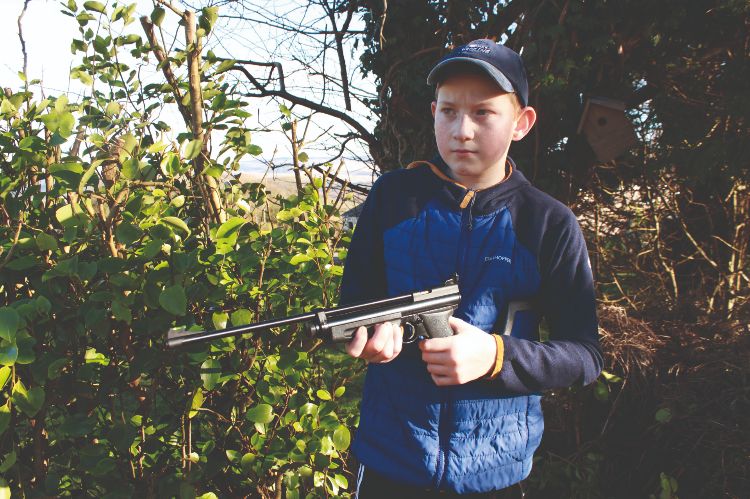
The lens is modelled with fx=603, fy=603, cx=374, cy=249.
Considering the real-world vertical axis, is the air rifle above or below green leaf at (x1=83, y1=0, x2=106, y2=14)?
below

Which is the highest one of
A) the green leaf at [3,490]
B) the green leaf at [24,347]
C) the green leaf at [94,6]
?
the green leaf at [94,6]

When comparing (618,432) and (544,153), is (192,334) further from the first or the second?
(544,153)

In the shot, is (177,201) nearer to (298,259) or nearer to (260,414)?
(298,259)

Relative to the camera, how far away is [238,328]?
1466 mm

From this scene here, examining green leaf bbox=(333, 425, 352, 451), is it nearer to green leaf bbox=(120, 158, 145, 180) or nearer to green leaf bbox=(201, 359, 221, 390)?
green leaf bbox=(201, 359, 221, 390)

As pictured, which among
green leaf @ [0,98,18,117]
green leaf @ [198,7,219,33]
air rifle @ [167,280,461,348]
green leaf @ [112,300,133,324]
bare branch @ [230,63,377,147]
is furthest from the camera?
bare branch @ [230,63,377,147]

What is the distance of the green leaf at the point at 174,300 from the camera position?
179cm

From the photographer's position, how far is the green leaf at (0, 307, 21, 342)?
5.42 ft

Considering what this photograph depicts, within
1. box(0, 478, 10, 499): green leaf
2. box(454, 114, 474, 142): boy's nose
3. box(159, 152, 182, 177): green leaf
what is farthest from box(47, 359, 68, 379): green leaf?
box(454, 114, 474, 142): boy's nose

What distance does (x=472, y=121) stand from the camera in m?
1.69

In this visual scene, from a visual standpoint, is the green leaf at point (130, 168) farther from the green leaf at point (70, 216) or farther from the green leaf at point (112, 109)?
the green leaf at point (112, 109)

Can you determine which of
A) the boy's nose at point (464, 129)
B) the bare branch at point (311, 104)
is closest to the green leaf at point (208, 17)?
the boy's nose at point (464, 129)

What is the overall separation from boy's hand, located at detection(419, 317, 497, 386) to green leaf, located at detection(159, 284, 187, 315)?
745 mm

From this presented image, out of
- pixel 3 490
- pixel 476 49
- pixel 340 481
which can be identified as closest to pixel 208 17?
pixel 476 49
